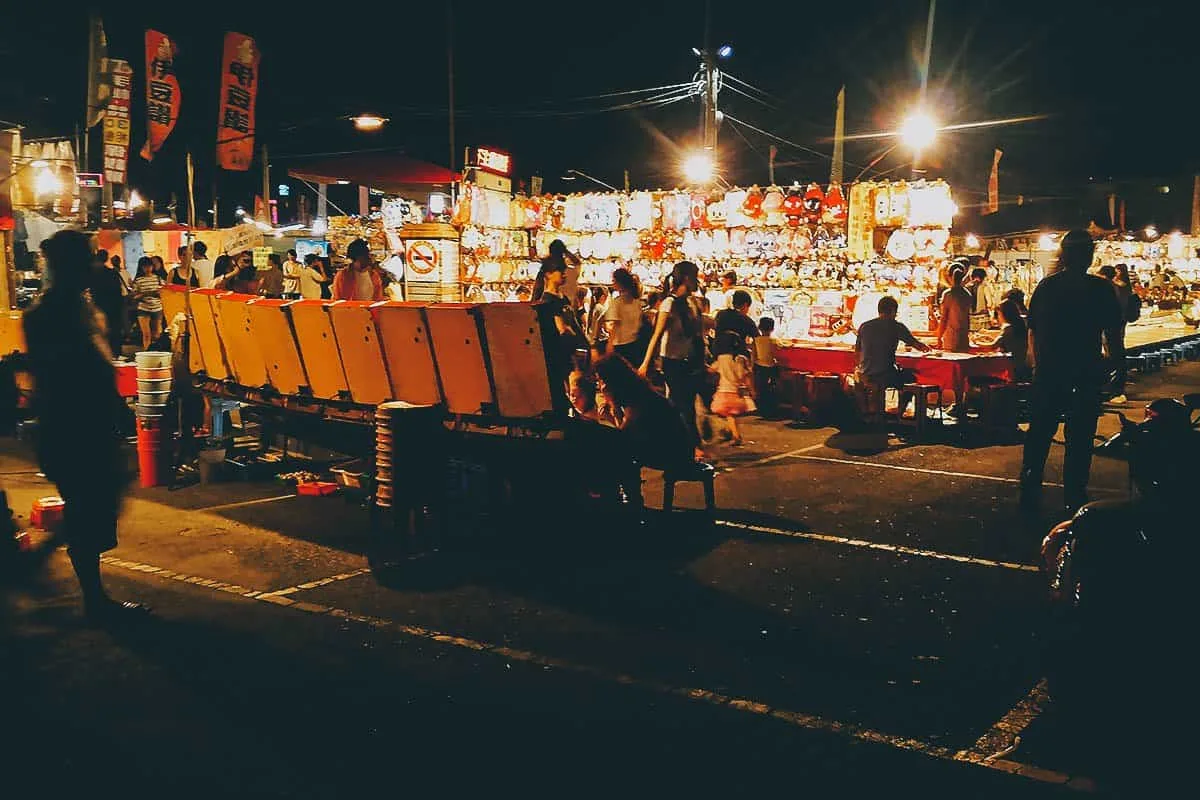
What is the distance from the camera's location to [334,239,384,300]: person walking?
517 inches

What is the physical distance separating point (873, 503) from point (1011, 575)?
7.29 ft

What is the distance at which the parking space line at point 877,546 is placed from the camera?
6781mm

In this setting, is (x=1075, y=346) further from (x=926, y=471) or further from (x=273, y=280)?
(x=273, y=280)

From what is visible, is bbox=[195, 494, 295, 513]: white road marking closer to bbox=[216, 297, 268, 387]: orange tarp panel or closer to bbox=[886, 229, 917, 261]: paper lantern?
bbox=[216, 297, 268, 387]: orange tarp panel

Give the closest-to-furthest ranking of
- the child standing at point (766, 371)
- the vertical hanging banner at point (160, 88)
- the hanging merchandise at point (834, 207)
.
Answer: the child standing at point (766, 371) → the hanging merchandise at point (834, 207) → the vertical hanging banner at point (160, 88)

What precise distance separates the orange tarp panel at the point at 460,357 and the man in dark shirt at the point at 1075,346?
4586 mm

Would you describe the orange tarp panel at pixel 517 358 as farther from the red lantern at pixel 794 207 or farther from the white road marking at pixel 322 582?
the red lantern at pixel 794 207

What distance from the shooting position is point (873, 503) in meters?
8.71

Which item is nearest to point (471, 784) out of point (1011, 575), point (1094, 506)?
point (1094, 506)

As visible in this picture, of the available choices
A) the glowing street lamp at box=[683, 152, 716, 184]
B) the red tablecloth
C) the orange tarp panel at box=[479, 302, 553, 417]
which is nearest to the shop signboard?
the glowing street lamp at box=[683, 152, 716, 184]

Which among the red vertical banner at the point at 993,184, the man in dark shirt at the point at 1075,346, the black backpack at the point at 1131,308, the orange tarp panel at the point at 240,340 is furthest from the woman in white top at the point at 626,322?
the red vertical banner at the point at 993,184

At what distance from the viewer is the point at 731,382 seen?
11086 mm

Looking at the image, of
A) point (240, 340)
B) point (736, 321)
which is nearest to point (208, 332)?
point (240, 340)

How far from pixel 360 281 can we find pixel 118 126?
31.1 feet
